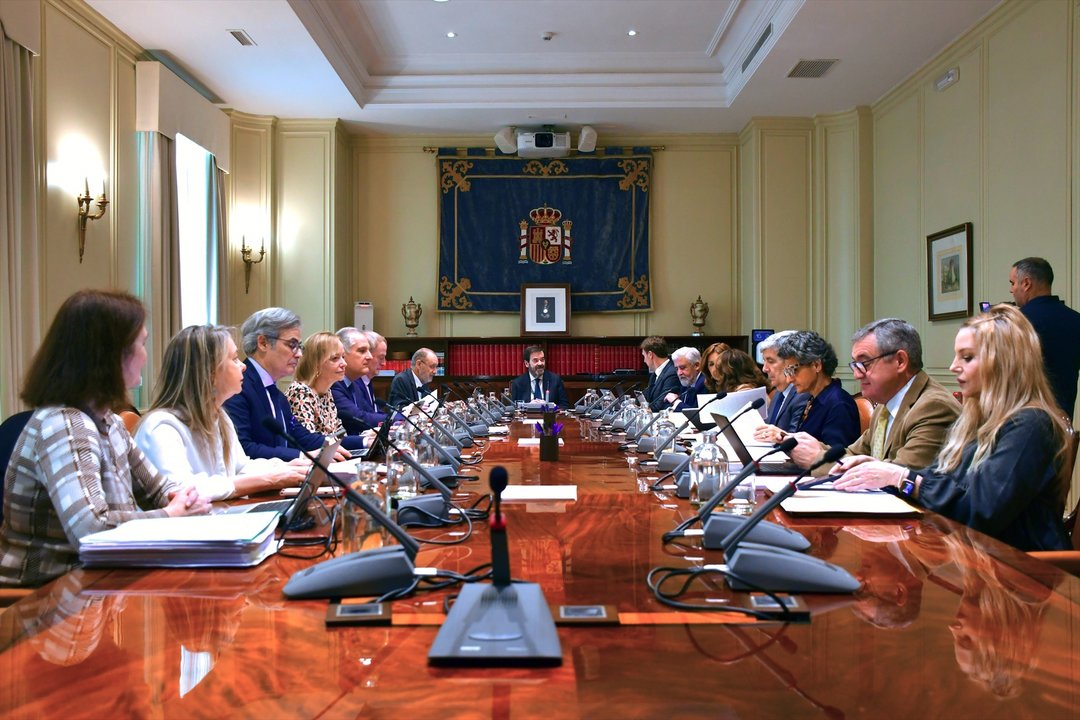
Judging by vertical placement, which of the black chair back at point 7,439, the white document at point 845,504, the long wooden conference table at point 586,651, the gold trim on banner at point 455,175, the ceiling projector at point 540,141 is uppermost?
the ceiling projector at point 540,141

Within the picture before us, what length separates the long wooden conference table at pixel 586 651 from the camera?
87cm

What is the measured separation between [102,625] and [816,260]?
8.18m

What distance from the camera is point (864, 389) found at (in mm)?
2941

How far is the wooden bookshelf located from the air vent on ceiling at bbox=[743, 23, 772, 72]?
108 inches

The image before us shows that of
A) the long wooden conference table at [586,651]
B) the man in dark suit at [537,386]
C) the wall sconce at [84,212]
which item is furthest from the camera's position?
the man in dark suit at [537,386]

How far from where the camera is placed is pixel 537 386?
25.9ft

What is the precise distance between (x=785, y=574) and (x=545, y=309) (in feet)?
26.0

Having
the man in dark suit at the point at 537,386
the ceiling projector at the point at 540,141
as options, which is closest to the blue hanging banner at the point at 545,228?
the ceiling projector at the point at 540,141

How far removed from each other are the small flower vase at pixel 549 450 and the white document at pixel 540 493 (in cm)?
69

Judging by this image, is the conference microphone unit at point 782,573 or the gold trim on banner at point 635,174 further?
the gold trim on banner at point 635,174

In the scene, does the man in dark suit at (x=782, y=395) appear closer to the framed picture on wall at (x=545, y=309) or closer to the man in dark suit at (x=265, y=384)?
the man in dark suit at (x=265, y=384)

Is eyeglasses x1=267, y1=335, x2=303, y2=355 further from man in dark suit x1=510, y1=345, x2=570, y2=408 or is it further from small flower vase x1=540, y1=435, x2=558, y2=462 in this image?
man in dark suit x1=510, y1=345, x2=570, y2=408

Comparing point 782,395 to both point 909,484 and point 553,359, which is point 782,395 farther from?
point 553,359

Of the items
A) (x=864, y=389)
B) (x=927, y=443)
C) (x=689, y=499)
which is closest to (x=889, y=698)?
(x=689, y=499)
